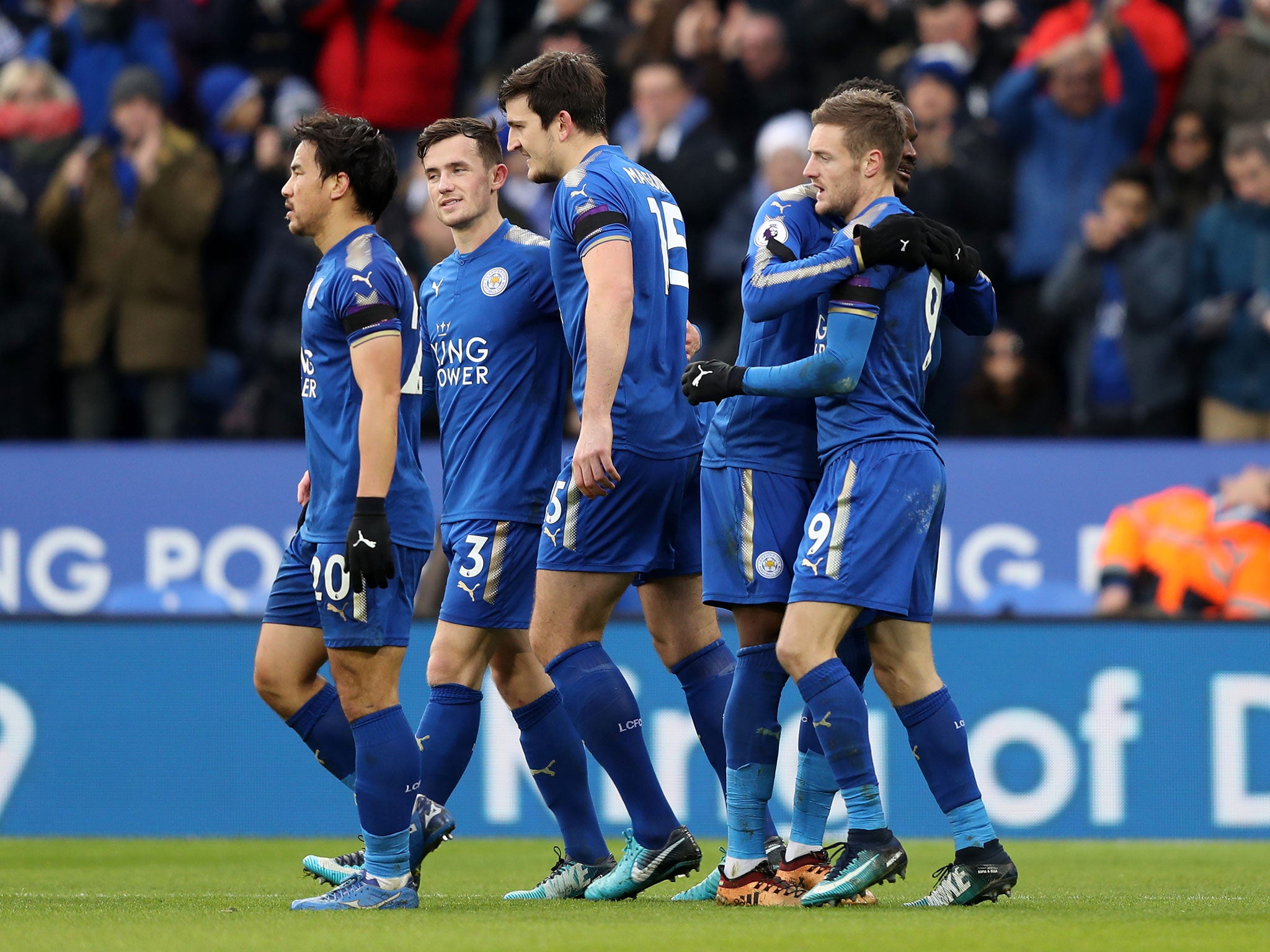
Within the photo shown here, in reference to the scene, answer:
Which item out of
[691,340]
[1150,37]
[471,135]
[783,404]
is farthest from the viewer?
[1150,37]

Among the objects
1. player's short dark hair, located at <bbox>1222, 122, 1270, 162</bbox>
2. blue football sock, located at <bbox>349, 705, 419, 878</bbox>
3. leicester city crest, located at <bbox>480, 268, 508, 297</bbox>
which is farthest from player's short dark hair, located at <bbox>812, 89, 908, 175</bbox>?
player's short dark hair, located at <bbox>1222, 122, 1270, 162</bbox>

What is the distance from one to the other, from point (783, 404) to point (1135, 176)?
613cm

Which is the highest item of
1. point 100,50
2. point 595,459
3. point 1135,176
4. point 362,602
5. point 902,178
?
point 100,50

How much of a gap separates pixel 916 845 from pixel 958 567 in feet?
8.00

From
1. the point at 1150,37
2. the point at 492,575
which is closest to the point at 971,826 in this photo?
the point at 492,575

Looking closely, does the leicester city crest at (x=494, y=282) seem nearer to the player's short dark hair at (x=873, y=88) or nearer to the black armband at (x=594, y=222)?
the black armband at (x=594, y=222)

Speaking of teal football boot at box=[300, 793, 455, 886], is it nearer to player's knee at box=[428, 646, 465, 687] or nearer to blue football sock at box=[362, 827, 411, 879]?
blue football sock at box=[362, 827, 411, 879]

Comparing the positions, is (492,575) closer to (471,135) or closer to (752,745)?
(752,745)

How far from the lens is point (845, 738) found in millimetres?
5402

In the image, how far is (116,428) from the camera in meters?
12.4

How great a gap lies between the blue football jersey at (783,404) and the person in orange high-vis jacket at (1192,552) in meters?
4.63

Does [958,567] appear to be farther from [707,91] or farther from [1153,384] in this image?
[707,91]

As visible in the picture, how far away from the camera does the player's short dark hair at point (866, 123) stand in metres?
5.62

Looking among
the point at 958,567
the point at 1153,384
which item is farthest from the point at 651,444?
the point at 1153,384
